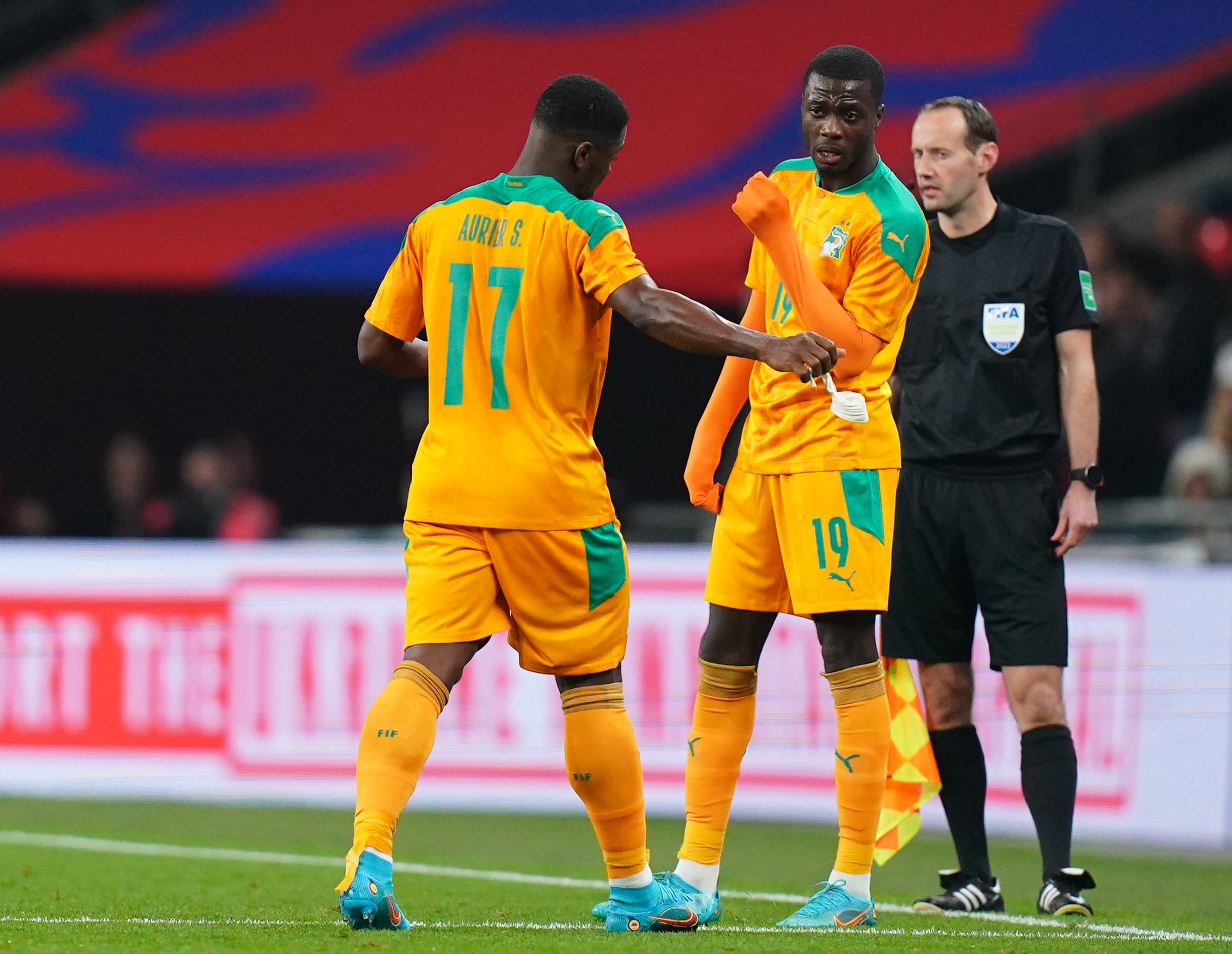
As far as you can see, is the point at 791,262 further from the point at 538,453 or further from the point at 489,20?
the point at 489,20

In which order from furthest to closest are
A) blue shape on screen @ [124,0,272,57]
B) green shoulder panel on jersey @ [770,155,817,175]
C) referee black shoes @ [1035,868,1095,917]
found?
blue shape on screen @ [124,0,272,57]
referee black shoes @ [1035,868,1095,917]
green shoulder panel on jersey @ [770,155,817,175]

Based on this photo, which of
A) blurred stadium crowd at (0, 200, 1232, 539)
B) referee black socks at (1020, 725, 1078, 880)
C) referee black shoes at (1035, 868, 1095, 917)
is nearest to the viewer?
referee black shoes at (1035, 868, 1095, 917)

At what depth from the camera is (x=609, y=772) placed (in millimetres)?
4879

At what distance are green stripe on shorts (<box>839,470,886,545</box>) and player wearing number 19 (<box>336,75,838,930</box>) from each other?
627 mm

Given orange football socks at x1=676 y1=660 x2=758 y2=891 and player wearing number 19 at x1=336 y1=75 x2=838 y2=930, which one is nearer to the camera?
player wearing number 19 at x1=336 y1=75 x2=838 y2=930

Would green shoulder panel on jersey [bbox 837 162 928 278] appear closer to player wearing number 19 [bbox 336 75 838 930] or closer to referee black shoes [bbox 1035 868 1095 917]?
player wearing number 19 [bbox 336 75 838 930]

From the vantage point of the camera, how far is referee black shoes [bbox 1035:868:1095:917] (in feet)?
18.8

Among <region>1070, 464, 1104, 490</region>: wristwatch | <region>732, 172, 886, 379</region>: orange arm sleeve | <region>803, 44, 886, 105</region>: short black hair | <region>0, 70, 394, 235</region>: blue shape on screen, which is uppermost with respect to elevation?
<region>0, 70, 394, 235</region>: blue shape on screen

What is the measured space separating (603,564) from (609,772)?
52cm

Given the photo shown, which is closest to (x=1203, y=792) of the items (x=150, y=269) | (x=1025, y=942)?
(x=1025, y=942)

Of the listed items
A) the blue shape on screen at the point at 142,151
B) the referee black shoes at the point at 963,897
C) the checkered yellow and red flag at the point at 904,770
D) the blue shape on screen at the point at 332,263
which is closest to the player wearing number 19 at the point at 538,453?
the referee black shoes at the point at 963,897

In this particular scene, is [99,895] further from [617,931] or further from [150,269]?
[150,269]

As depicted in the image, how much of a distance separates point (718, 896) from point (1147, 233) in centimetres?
1035

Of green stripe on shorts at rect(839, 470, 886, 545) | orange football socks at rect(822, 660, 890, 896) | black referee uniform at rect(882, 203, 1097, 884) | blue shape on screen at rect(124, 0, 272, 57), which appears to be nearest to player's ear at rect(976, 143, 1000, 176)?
black referee uniform at rect(882, 203, 1097, 884)
